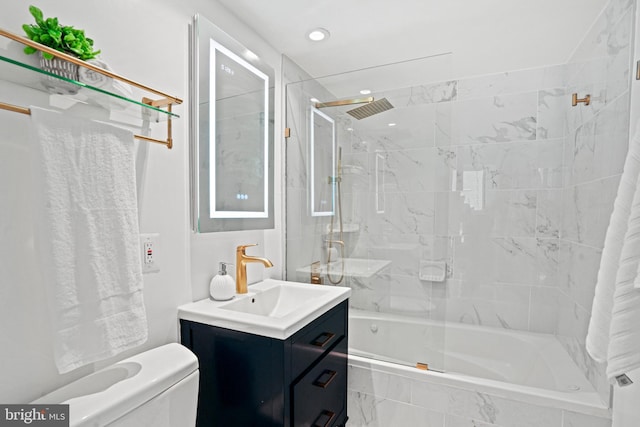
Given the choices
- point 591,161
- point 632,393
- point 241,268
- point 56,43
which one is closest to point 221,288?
point 241,268

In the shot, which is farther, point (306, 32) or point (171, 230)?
point (306, 32)

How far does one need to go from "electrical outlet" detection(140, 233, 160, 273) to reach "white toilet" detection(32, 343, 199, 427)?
0.31 meters

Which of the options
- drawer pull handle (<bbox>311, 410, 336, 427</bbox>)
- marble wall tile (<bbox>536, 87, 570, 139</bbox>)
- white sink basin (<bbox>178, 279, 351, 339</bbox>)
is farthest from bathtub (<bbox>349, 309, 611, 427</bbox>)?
marble wall tile (<bbox>536, 87, 570, 139</bbox>)

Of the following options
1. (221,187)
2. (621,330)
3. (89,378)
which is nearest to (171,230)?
(221,187)

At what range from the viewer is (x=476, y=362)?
2281 millimetres

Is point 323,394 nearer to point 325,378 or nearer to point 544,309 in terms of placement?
point 325,378

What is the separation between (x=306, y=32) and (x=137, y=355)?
181cm

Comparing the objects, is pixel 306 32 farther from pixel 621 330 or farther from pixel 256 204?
pixel 621 330

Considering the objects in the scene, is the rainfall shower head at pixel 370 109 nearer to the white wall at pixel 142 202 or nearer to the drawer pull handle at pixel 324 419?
the white wall at pixel 142 202

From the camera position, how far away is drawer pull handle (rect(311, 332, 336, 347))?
1.44m

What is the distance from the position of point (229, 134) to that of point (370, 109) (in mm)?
942

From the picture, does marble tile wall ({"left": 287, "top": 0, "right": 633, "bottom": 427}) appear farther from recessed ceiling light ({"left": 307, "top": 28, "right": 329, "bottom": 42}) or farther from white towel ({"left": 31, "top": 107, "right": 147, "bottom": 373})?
white towel ({"left": 31, "top": 107, "right": 147, "bottom": 373})

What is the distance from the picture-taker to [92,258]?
89 centimetres

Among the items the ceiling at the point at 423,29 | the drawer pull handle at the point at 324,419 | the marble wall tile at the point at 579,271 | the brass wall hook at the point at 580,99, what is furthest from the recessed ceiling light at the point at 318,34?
the drawer pull handle at the point at 324,419
